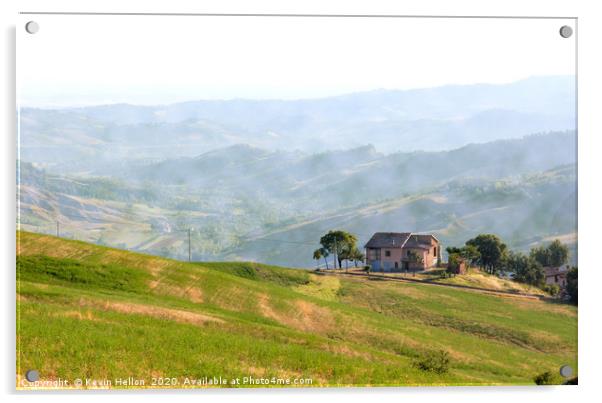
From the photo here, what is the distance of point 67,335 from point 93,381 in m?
1.91

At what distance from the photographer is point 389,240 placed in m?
34.3

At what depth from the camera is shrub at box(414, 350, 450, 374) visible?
19734mm

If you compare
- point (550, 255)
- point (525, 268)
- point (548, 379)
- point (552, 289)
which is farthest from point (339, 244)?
point (548, 379)

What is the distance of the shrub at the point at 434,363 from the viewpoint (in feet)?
64.7

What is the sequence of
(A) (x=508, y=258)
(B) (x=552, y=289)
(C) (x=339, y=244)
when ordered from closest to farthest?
1. (B) (x=552, y=289)
2. (A) (x=508, y=258)
3. (C) (x=339, y=244)

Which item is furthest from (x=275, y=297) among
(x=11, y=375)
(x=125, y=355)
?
(x=11, y=375)

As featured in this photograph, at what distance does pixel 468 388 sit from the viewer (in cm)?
1861

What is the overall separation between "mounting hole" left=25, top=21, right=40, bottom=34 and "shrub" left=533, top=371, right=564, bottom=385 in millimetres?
17010

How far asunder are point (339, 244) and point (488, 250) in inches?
319

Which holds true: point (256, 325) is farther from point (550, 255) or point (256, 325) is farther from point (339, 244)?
point (339, 244)

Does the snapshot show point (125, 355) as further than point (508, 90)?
No

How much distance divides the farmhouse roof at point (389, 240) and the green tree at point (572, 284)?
1186 cm

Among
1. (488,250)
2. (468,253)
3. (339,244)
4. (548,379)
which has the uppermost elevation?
(339,244)

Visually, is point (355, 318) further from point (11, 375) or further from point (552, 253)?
point (11, 375)
